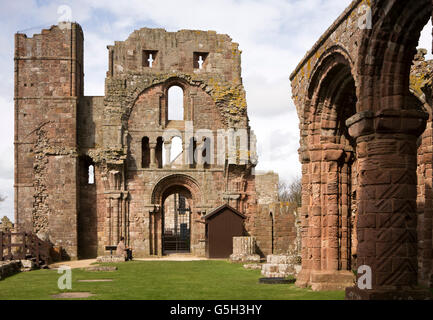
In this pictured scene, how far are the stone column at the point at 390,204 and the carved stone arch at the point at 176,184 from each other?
60.2ft

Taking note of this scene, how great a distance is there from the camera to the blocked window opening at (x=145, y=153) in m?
27.1

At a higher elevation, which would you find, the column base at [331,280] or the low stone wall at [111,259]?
the column base at [331,280]

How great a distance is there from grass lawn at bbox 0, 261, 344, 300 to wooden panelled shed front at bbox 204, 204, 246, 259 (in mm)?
4940

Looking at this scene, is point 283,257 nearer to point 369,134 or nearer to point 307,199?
point 307,199

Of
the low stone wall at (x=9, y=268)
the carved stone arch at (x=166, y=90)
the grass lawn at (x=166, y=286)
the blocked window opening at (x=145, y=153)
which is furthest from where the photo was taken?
the blocked window opening at (x=145, y=153)

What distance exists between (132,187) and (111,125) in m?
2.91

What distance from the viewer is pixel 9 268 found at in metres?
16.6

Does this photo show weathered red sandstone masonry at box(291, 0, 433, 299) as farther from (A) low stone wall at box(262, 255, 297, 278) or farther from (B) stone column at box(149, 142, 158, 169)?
(B) stone column at box(149, 142, 158, 169)

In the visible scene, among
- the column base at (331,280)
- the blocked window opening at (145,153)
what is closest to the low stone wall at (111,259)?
the blocked window opening at (145,153)

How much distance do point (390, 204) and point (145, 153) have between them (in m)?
20.0

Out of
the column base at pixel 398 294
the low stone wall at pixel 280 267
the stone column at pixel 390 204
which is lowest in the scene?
the low stone wall at pixel 280 267

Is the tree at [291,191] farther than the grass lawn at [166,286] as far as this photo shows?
Yes

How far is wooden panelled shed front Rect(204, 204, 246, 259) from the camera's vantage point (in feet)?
79.2

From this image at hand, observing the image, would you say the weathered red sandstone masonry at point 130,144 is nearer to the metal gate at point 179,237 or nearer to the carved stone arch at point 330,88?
the metal gate at point 179,237
